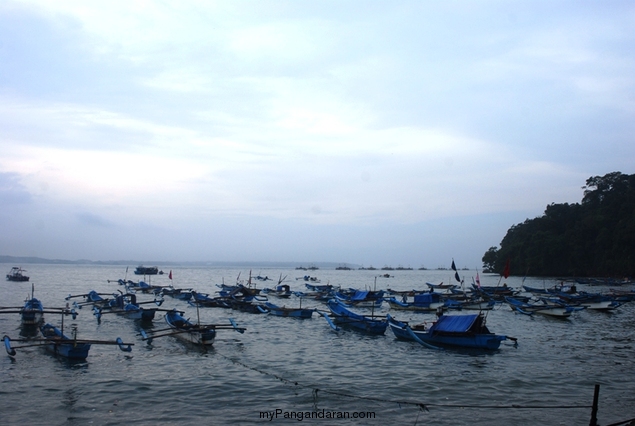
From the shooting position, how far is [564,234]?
108 metres

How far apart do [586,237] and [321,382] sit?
101531 mm

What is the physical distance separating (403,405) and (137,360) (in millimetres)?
12125

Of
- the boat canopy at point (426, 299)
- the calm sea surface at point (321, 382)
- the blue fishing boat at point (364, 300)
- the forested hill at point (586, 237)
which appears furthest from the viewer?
the forested hill at point (586, 237)

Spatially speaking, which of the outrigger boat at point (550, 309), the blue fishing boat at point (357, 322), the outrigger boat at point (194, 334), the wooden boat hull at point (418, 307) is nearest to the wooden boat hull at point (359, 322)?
the blue fishing boat at point (357, 322)

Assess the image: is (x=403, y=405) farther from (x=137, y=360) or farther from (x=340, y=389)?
(x=137, y=360)

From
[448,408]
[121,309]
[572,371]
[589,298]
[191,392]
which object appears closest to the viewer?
[448,408]

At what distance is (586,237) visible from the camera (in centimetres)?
10262

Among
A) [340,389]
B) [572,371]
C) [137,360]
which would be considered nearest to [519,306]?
[572,371]

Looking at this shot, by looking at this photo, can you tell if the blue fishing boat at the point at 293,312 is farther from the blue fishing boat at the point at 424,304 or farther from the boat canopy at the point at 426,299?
the boat canopy at the point at 426,299

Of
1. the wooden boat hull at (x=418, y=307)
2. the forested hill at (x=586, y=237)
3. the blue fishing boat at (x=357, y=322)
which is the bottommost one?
the wooden boat hull at (x=418, y=307)

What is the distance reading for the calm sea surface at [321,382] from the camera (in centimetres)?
1454

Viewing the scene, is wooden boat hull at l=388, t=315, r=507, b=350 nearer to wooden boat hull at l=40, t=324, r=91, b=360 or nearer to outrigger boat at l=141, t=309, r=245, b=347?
outrigger boat at l=141, t=309, r=245, b=347

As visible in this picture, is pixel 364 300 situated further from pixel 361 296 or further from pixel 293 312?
pixel 293 312

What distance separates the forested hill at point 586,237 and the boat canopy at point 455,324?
7630 cm
